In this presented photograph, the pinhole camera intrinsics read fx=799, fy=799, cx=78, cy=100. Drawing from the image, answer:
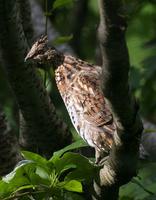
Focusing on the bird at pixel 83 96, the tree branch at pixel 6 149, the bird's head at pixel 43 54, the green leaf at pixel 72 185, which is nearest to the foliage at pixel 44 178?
the green leaf at pixel 72 185

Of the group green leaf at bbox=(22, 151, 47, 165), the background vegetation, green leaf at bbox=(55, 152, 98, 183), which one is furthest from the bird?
green leaf at bbox=(22, 151, 47, 165)

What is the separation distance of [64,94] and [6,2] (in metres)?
1.00

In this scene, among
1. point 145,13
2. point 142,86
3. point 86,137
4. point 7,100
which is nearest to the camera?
point 86,137

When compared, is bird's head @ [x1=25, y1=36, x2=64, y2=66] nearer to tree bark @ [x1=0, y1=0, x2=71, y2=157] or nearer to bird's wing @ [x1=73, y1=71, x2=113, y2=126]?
tree bark @ [x1=0, y1=0, x2=71, y2=157]

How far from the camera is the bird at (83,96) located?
457 cm

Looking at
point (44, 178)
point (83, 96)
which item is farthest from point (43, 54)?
point (44, 178)

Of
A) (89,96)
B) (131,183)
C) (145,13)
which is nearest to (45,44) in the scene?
(89,96)

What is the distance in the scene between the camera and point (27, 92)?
15.3ft

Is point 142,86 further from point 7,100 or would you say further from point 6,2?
point 6,2

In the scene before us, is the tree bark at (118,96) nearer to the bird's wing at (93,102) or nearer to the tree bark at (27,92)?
the bird's wing at (93,102)

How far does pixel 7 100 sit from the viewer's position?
738cm

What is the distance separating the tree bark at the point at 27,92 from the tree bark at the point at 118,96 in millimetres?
1150

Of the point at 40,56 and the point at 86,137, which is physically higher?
the point at 40,56

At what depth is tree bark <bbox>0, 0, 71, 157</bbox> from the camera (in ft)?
14.4
